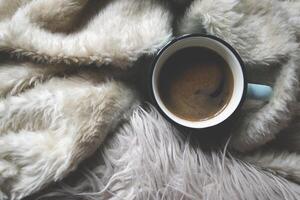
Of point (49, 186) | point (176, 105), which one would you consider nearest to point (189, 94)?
point (176, 105)

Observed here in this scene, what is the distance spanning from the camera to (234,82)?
59 cm

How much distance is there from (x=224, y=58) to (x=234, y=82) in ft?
0.12

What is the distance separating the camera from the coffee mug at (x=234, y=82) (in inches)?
22.3

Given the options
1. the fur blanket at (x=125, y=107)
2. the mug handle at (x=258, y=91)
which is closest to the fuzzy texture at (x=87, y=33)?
the fur blanket at (x=125, y=107)

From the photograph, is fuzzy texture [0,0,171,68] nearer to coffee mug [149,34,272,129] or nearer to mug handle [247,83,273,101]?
coffee mug [149,34,272,129]

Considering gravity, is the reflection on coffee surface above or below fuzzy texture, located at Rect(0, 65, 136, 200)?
above

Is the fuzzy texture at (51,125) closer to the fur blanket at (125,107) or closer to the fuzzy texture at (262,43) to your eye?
the fur blanket at (125,107)

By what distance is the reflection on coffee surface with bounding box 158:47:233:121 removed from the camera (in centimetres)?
60

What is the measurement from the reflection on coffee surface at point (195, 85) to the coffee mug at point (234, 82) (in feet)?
0.04

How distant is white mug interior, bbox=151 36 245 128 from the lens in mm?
570

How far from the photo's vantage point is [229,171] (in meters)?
0.60

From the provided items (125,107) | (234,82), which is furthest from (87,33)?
(234,82)

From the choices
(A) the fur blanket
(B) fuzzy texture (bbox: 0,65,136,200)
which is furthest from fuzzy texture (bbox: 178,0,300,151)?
(B) fuzzy texture (bbox: 0,65,136,200)

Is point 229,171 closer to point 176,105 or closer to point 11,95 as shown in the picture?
point 176,105
